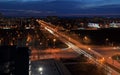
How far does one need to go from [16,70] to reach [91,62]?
1085 inches

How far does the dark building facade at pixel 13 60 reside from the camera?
31.5 meters

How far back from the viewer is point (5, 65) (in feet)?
103

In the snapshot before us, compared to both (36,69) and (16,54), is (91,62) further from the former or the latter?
(16,54)

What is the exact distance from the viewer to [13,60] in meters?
33.2

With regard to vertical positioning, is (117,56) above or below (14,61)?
below

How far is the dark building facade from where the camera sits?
1239 inches

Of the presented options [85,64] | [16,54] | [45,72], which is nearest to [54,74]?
[45,72]

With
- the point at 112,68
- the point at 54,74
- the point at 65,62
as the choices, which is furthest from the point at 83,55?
the point at 54,74

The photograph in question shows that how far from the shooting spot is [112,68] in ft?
175

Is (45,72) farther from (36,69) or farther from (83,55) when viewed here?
(83,55)

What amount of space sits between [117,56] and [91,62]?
1029cm

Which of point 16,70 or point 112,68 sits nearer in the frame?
point 16,70

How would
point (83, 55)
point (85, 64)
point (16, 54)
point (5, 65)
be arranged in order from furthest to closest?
point (83, 55) < point (85, 64) < point (16, 54) < point (5, 65)

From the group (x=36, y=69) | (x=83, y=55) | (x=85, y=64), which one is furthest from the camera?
(x=83, y=55)
